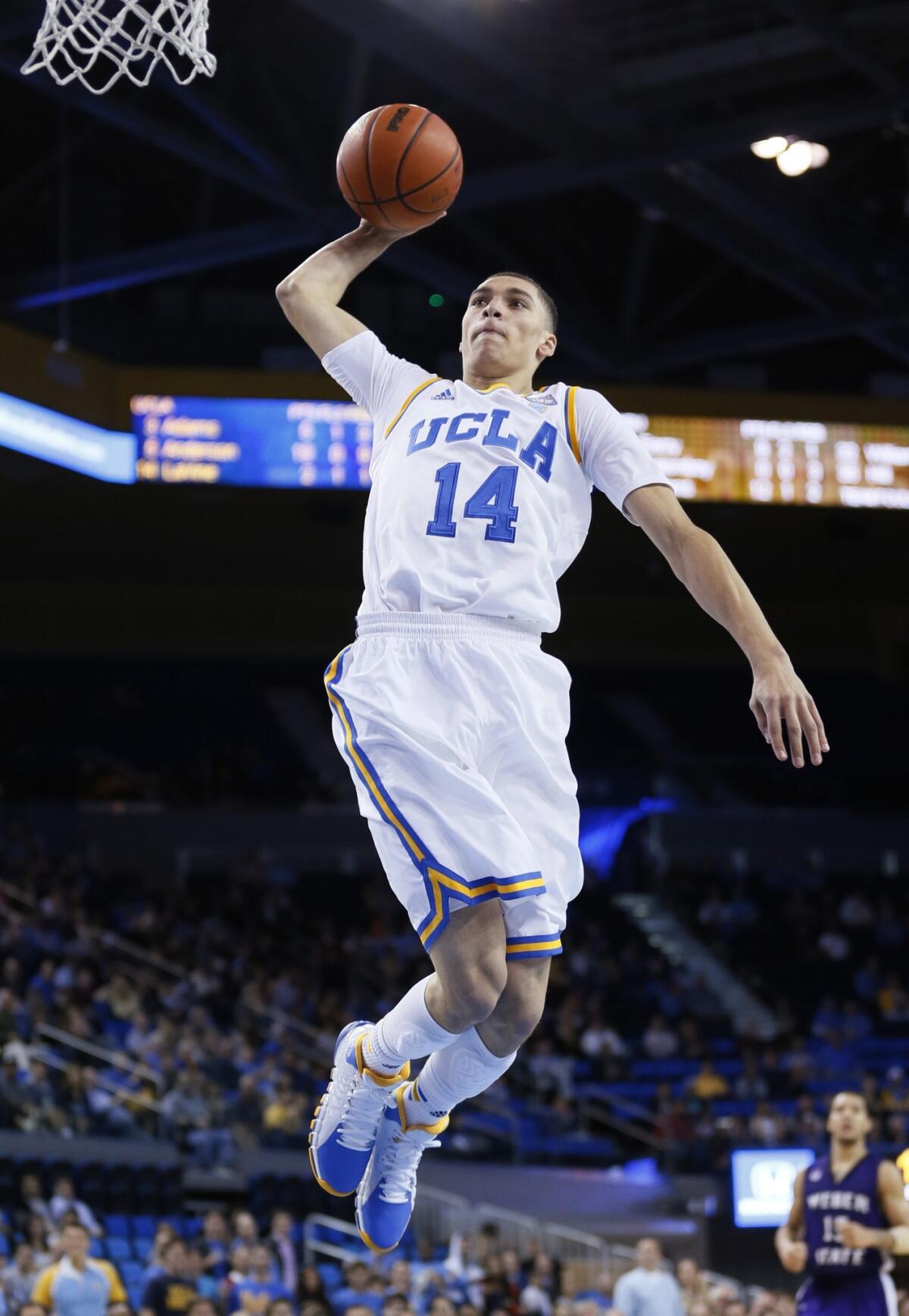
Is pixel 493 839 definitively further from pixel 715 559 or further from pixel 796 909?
pixel 796 909

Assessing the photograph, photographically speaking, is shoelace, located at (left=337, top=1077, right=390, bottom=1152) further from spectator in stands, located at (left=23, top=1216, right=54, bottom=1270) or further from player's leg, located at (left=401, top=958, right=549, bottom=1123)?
spectator in stands, located at (left=23, top=1216, right=54, bottom=1270)

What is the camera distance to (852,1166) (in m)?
8.30

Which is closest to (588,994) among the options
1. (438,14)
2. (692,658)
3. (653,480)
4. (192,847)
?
(192,847)

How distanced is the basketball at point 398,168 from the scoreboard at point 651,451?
12.2 metres

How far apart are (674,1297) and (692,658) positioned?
14.9 m

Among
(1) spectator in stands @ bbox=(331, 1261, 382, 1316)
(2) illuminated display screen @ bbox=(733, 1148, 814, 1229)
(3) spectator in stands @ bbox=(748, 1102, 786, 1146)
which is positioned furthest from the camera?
(3) spectator in stands @ bbox=(748, 1102, 786, 1146)

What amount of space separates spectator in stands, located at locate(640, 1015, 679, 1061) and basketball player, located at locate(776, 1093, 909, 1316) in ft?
34.4

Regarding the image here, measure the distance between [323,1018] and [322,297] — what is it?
13485 mm

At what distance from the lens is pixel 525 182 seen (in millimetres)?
15836

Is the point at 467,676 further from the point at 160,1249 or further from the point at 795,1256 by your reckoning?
the point at 160,1249

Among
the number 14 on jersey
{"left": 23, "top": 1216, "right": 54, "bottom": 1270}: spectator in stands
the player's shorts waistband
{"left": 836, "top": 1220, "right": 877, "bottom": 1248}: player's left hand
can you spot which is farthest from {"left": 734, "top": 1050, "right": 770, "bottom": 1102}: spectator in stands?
the number 14 on jersey

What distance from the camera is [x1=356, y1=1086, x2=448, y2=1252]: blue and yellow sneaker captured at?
16.8 ft

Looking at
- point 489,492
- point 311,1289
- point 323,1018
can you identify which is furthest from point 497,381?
point 323,1018

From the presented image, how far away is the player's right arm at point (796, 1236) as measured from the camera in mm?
8141
